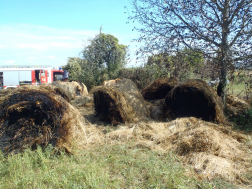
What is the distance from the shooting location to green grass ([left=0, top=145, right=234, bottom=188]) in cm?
358

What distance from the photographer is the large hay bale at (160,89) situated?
9562mm

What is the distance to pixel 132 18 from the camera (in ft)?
28.1

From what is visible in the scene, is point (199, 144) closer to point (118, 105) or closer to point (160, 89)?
point (118, 105)

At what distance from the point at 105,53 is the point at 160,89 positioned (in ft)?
32.4

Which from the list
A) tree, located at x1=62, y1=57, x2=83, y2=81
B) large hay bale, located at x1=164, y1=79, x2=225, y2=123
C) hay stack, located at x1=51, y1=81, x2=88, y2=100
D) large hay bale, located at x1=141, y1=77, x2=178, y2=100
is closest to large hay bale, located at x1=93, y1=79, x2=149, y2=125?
large hay bale, located at x1=164, y1=79, x2=225, y2=123

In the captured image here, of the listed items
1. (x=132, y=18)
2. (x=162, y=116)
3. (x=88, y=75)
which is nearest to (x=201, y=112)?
(x=162, y=116)

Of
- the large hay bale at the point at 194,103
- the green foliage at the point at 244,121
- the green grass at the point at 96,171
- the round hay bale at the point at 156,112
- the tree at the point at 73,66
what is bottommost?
the green grass at the point at 96,171

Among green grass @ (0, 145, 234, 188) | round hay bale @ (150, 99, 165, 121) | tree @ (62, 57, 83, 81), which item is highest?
tree @ (62, 57, 83, 81)

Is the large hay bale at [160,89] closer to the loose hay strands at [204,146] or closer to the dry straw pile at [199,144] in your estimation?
the dry straw pile at [199,144]

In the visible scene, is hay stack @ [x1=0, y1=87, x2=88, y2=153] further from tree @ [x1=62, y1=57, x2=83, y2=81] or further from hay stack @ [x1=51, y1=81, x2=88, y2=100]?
tree @ [x1=62, y1=57, x2=83, y2=81]

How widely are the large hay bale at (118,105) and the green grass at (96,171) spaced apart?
2143 mm

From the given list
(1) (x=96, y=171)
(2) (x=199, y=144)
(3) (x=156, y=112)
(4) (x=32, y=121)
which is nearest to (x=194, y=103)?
(3) (x=156, y=112)

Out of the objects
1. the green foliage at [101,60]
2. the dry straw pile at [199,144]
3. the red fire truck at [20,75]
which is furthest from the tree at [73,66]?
the dry straw pile at [199,144]

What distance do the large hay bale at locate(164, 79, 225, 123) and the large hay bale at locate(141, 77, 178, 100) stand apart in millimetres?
2025
